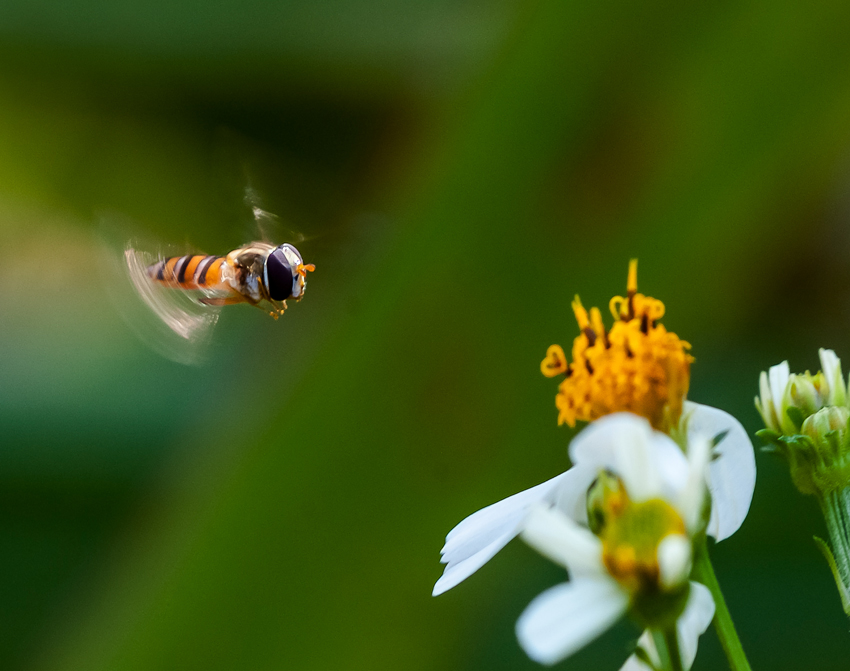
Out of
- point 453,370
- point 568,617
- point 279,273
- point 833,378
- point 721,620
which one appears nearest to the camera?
point 568,617

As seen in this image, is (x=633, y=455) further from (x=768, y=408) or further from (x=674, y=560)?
(x=768, y=408)

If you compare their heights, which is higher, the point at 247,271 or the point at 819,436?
the point at 247,271

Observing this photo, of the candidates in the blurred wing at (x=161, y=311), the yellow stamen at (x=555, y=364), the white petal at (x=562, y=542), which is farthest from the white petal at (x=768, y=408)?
the blurred wing at (x=161, y=311)

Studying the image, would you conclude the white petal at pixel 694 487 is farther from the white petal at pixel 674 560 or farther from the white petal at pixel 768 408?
the white petal at pixel 768 408

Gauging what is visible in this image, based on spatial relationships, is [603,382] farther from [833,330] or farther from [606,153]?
[833,330]

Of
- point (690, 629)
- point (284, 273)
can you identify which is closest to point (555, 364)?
point (690, 629)
